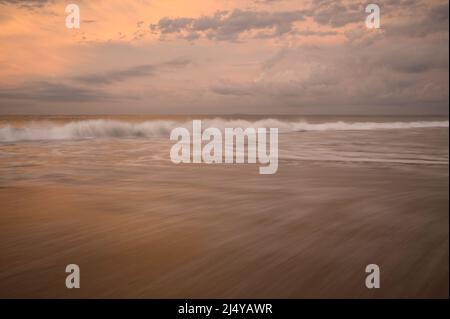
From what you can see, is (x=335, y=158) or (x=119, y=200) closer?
(x=119, y=200)

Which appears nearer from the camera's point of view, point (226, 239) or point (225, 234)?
point (226, 239)

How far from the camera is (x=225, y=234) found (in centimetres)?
320

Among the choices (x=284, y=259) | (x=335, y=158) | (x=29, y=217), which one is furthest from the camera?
(x=335, y=158)

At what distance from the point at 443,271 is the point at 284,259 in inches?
42.7

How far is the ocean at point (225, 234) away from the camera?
7.42 ft

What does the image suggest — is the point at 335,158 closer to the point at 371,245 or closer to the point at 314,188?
the point at 314,188

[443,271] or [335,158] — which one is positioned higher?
[335,158]

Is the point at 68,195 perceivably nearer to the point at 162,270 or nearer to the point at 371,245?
the point at 162,270

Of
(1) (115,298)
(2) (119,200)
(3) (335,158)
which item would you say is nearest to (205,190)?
(2) (119,200)

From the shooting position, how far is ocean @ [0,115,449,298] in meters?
2.26
